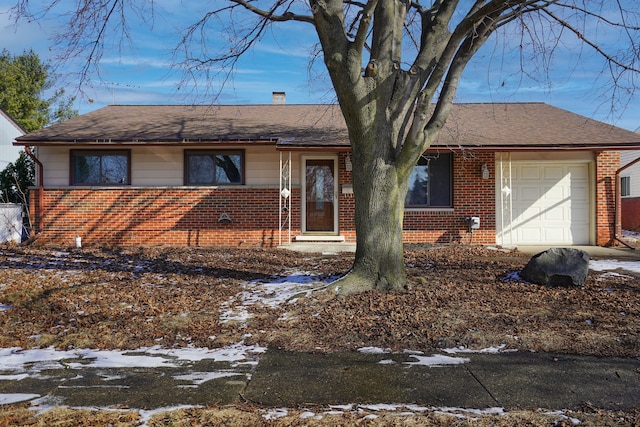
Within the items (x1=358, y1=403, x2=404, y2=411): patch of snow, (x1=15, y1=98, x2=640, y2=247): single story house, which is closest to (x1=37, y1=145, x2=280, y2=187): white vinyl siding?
(x1=15, y1=98, x2=640, y2=247): single story house

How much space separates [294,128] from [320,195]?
219cm

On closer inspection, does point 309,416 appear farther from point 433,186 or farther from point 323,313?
point 433,186

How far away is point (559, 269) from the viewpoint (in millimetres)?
6898

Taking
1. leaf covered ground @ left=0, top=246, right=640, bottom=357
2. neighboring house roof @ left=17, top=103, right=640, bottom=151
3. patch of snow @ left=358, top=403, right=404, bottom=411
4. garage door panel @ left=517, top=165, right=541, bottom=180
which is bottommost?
patch of snow @ left=358, top=403, right=404, bottom=411

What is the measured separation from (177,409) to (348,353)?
1907mm

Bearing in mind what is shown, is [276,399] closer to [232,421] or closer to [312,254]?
[232,421]

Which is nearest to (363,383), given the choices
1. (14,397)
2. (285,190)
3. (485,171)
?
(14,397)

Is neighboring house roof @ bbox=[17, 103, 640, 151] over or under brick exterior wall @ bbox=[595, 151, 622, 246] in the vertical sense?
over

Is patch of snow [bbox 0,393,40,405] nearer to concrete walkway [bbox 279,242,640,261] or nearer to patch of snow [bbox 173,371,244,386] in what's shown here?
patch of snow [bbox 173,371,244,386]

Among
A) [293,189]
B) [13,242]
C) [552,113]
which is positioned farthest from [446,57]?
[13,242]

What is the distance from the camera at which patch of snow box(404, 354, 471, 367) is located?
4.40m

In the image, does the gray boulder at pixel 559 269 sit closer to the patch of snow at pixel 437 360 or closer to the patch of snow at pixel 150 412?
the patch of snow at pixel 437 360

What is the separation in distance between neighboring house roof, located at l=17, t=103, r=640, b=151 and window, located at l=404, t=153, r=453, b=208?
89cm

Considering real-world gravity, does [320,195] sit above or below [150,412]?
above
